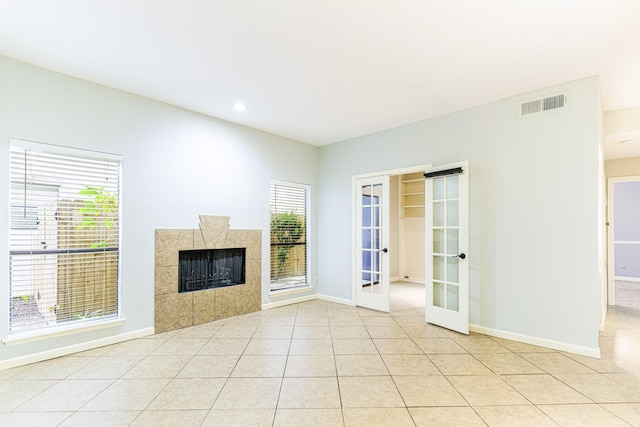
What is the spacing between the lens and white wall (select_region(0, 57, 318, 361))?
2.98 meters

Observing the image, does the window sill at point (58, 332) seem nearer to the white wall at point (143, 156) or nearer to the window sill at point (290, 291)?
the white wall at point (143, 156)

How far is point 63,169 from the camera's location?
10.7 ft

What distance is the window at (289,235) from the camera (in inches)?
209

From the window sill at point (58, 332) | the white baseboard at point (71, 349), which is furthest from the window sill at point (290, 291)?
the window sill at point (58, 332)

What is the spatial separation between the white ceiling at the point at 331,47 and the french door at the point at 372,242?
160cm

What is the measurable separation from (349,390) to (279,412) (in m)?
0.61

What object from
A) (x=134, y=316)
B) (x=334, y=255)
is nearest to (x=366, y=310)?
(x=334, y=255)

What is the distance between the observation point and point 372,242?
5.12m

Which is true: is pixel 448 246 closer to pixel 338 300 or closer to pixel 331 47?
pixel 338 300

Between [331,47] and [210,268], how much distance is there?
330 centimetres

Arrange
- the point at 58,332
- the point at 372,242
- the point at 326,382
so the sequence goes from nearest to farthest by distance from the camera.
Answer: the point at 326,382, the point at 58,332, the point at 372,242

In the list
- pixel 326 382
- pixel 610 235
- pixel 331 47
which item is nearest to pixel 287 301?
pixel 326 382

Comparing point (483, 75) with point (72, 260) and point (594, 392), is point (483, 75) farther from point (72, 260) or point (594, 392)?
A: point (72, 260)

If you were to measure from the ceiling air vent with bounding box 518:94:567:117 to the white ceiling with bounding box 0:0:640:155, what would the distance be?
0.61ft
